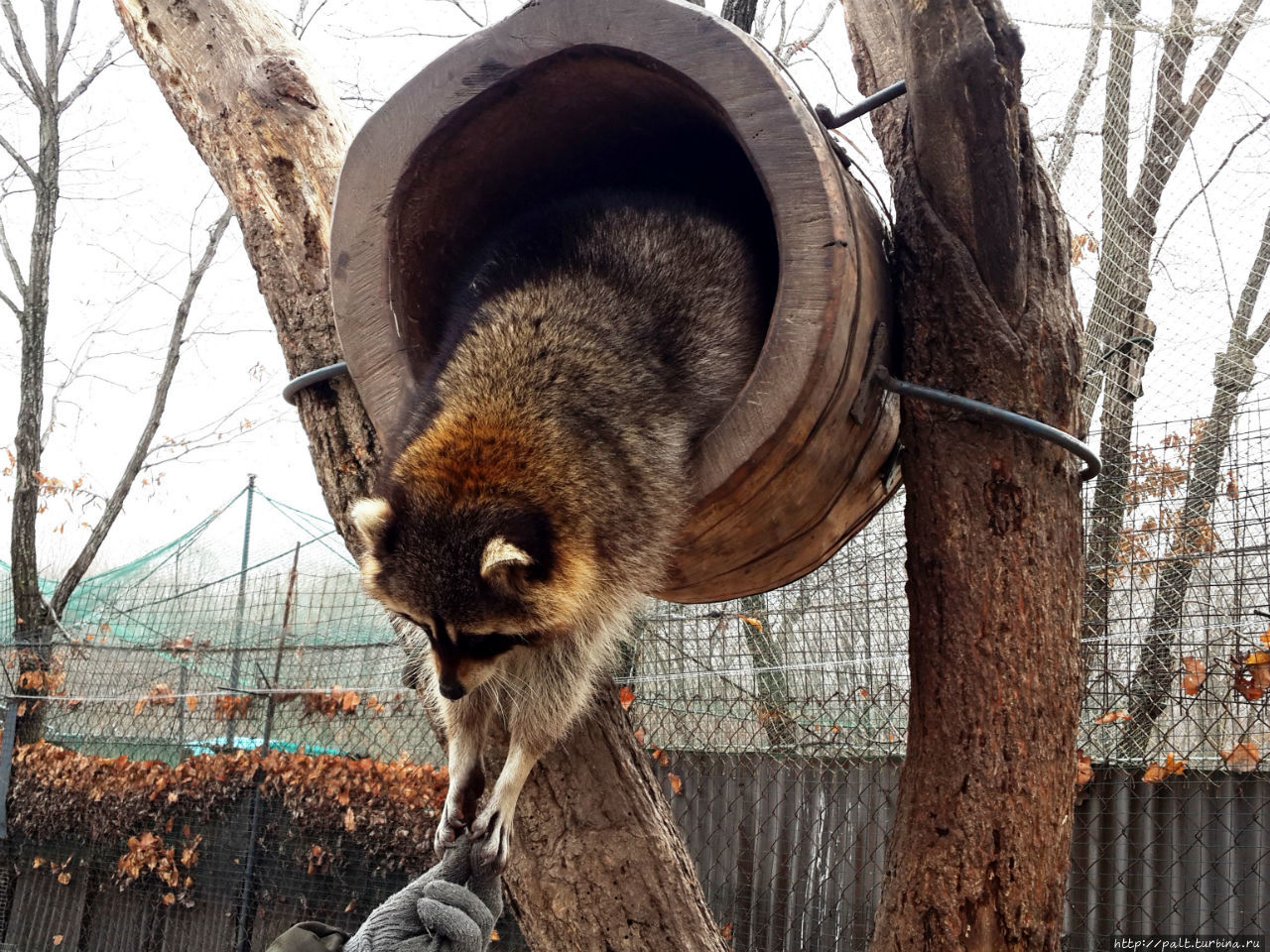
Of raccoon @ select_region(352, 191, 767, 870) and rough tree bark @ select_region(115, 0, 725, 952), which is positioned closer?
raccoon @ select_region(352, 191, 767, 870)

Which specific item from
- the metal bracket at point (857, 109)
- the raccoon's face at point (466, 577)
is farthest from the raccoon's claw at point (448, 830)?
the metal bracket at point (857, 109)

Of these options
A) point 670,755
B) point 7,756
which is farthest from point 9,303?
point 670,755

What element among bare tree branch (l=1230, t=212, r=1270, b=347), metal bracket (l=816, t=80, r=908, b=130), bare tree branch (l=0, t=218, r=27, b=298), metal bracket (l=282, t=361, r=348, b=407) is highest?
bare tree branch (l=0, t=218, r=27, b=298)

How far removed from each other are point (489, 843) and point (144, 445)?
1029 cm

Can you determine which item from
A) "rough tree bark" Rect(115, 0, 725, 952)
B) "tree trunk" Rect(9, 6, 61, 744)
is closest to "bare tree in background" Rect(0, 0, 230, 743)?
"tree trunk" Rect(9, 6, 61, 744)

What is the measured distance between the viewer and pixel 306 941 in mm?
1753

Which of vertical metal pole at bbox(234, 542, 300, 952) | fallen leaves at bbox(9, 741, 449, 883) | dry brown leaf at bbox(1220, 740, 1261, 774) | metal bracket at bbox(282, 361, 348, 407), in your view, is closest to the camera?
metal bracket at bbox(282, 361, 348, 407)

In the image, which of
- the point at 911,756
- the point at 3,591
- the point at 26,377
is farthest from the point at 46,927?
the point at 911,756

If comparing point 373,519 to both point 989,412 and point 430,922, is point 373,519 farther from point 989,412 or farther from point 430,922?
point 989,412

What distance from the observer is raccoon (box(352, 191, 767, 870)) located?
1.87m

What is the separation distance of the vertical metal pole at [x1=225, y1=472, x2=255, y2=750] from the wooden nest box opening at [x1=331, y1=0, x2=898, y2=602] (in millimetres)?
5979

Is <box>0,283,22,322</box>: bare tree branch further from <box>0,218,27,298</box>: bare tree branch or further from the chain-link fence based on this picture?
the chain-link fence

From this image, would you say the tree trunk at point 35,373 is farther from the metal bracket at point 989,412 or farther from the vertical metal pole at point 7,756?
the metal bracket at point 989,412

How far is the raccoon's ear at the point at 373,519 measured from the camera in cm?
194
